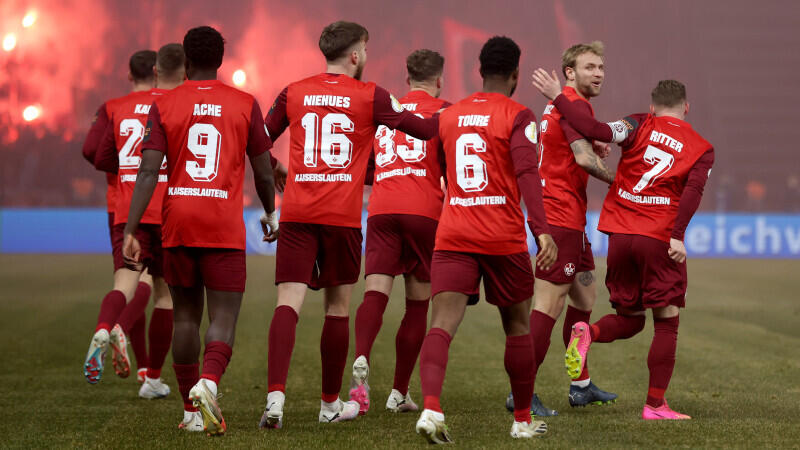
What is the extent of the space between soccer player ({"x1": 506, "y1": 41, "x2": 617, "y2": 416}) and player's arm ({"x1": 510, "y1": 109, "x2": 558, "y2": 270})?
127 cm

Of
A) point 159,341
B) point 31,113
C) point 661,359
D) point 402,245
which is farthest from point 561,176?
point 31,113

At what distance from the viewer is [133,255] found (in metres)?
5.36

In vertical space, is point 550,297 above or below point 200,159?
below

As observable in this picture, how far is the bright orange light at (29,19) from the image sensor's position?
3556 centimetres

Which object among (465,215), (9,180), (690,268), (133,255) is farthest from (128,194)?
(9,180)

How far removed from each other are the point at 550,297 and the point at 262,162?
204 centimetres

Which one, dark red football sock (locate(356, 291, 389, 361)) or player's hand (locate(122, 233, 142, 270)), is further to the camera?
dark red football sock (locate(356, 291, 389, 361))

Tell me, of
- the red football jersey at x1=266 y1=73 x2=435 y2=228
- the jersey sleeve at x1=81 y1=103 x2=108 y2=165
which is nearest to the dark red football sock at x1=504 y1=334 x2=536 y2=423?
the red football jersey at x1=266 y1=73 x2=435 y2=228

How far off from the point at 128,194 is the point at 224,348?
6.74 feet

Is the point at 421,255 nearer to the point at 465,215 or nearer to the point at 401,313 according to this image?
the point at 465,215

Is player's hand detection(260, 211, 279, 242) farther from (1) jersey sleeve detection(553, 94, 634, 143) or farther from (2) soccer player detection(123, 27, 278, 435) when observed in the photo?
(1) jersey sleeve detection(553, 94, 634, 143)

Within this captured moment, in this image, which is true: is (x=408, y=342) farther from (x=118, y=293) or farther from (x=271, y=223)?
(x=118, y=293)

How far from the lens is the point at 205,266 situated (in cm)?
543

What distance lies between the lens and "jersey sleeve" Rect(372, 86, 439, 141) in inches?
220
